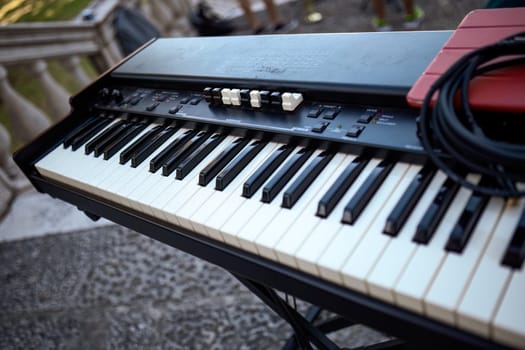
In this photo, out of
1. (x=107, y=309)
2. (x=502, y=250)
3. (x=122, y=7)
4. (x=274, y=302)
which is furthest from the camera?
(x=122, y=7)

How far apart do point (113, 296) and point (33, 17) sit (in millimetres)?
2208

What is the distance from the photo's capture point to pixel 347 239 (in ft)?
2.52

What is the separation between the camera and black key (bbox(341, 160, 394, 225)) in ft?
2.60

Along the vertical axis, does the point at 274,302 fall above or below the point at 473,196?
below

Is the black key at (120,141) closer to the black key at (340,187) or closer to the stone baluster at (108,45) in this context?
the black key at (340,187)

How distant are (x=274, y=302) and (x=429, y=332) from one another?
60 cm

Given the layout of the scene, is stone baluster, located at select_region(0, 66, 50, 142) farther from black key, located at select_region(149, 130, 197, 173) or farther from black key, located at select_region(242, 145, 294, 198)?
black key, located at select_region(242, 145, 294, 198)

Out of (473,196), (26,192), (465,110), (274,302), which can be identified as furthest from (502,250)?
(26,192)

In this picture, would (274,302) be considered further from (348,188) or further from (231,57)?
(231,57)

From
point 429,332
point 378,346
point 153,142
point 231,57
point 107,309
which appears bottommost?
Answer: point 107,309

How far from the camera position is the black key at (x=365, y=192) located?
2.60ft

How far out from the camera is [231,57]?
1302 mm

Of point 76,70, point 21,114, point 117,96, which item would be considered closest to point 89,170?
point 117,96

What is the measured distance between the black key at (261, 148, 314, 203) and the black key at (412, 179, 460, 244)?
310 mm
